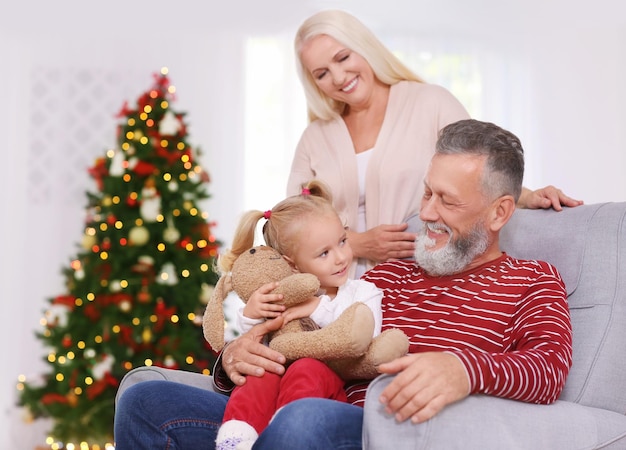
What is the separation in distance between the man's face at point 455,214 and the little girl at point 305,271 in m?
0.19

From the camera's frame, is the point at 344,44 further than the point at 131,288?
No

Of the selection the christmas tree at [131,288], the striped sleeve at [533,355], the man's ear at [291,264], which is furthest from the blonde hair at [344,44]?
the christmas tree at [131,288]

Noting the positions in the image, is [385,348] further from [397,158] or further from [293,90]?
[293,90]

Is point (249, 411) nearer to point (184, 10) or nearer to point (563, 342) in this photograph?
point (563, 342)

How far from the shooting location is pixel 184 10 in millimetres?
5230

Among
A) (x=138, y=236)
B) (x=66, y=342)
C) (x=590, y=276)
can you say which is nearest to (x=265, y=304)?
(x=590, y=276)

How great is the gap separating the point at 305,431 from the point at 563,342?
614mm

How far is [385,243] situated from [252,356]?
70 centimetres

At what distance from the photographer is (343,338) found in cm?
171

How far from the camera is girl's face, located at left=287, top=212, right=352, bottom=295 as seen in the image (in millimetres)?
2008

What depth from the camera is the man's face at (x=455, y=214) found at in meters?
Answer: 2.02

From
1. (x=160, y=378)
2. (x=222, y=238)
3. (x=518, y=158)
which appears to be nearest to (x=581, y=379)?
(x=518, y=158)

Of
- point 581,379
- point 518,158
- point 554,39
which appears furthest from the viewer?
point 554,39

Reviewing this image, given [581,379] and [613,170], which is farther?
[613,170]
